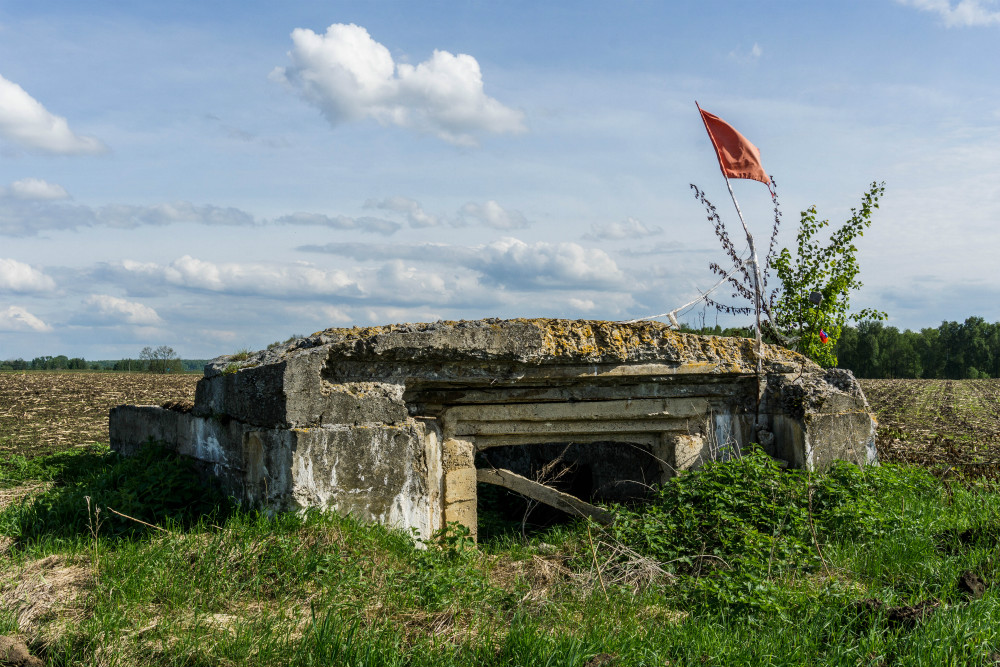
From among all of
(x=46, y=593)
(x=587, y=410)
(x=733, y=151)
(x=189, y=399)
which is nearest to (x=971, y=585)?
(x=587, y=410)

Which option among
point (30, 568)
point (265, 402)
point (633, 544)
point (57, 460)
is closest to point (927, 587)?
point (633, 544)

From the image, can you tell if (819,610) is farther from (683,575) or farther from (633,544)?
(633,544)

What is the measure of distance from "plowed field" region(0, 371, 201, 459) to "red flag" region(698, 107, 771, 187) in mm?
9255

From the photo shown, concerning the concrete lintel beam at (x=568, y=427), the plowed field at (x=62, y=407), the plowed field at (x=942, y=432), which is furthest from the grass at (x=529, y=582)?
the plowed field at (x=62, y=407)

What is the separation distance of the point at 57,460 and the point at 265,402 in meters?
4.45

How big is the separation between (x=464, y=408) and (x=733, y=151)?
3.82 meters

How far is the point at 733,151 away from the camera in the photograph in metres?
6.91

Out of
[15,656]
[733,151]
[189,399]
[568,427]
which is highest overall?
[733,151]

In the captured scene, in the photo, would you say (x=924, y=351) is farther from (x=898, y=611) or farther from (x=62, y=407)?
(x=898, y=611)

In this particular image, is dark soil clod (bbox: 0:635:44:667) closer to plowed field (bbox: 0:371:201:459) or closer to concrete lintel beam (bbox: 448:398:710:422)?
concrete lintel beam (bbox: 448:398:710:422)

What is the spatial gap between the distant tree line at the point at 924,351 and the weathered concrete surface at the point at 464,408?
53325 millimetres

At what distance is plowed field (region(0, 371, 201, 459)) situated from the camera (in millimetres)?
11058

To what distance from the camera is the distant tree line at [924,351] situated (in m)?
55.2

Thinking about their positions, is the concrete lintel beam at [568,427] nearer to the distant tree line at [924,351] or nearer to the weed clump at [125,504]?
the weed clump at [125,504]
